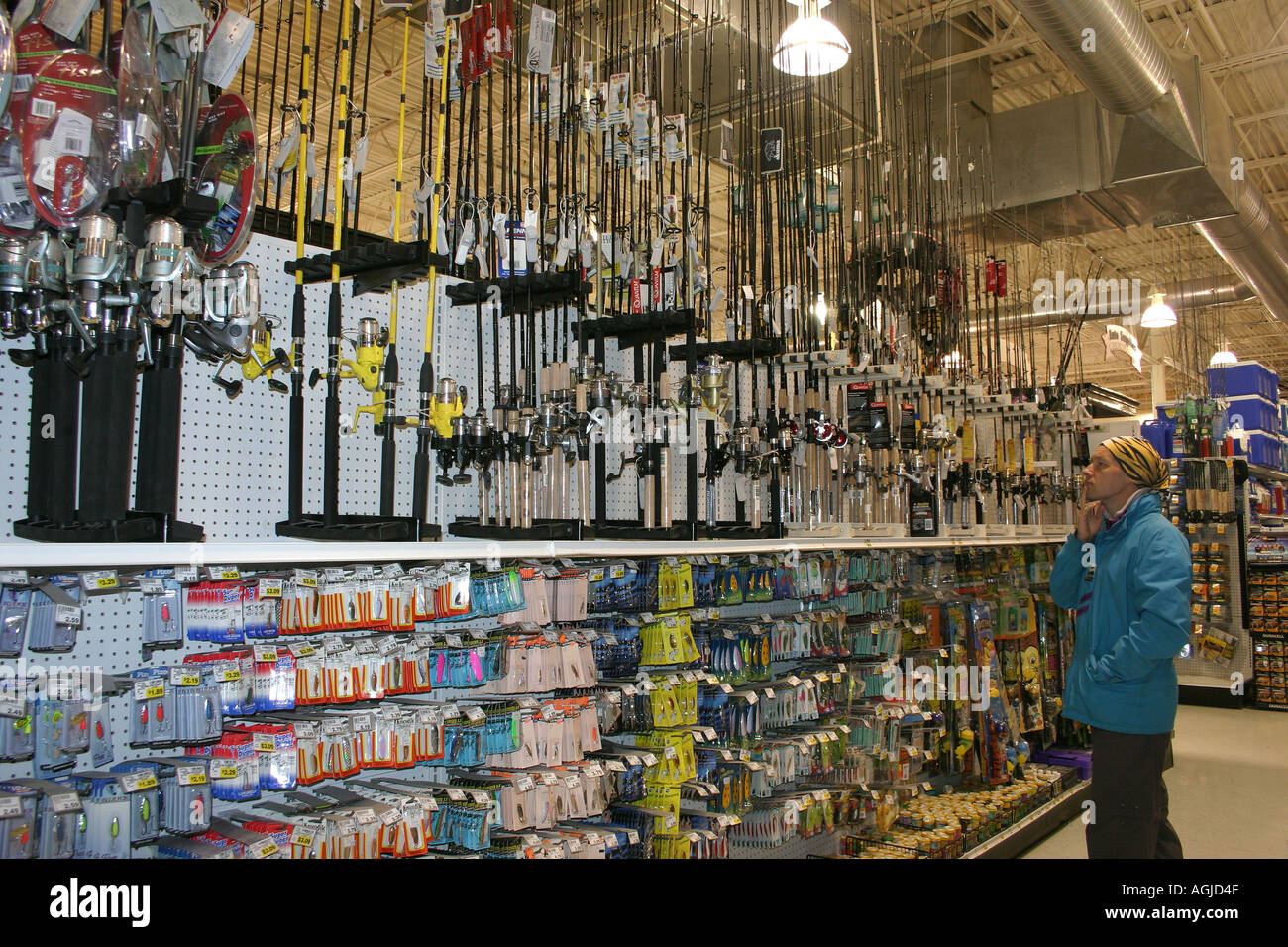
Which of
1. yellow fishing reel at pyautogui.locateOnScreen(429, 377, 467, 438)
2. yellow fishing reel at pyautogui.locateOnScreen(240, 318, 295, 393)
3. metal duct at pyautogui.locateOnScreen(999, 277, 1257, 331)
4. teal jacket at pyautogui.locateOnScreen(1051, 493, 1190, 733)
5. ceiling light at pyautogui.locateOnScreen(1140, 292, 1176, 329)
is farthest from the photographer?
metal duct at pyautogui.locateOnScreen(999, 277, 1257, 331)

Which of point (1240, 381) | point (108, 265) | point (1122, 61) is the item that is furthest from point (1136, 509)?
point (1240, 381)

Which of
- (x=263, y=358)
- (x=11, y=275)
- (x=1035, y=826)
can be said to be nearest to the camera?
(x=11, y=275)

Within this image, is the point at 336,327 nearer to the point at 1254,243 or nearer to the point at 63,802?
the point at 63,802

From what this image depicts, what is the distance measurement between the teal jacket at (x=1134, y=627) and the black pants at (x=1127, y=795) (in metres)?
0.05

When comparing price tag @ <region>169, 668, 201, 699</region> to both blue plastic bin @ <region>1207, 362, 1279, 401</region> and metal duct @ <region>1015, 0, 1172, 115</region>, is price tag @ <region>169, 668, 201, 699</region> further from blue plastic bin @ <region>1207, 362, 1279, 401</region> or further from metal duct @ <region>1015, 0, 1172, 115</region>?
blue plastic bin @ <region>1207, 362, 1279, 401</region>

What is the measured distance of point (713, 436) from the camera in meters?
3.41

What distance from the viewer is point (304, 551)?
1771 mm

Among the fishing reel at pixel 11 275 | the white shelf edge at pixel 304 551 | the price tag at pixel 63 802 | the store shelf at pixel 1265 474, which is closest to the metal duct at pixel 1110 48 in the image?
the white shelf edge at pixel 304 551

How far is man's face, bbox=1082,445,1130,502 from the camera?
2.93 meters

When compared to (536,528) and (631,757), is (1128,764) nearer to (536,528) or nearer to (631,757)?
(631,757)

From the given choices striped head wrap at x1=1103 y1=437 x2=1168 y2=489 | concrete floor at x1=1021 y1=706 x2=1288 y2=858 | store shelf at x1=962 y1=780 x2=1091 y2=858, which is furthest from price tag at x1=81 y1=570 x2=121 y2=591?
concrete floor at x1=1021 y1=706 x2=1288 y2=858

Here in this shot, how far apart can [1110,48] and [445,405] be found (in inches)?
173

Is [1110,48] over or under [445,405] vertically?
over
